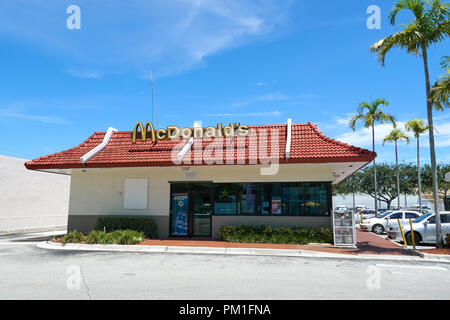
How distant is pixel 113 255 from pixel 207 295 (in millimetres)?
6255

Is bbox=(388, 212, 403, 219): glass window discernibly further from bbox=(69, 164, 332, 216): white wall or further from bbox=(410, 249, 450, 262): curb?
bbox=(410, 249, 450, 262): curb

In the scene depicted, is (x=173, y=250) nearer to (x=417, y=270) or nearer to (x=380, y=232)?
(x=417, y=270)

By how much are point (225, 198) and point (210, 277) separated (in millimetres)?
7414

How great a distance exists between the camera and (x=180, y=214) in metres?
15.8

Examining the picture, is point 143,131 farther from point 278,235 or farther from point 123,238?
point 278,235

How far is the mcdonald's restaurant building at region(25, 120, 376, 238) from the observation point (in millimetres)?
14398

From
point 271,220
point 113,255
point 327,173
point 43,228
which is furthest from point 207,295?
point 43,228

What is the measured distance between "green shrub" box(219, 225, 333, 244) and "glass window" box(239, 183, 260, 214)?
3.10 ft

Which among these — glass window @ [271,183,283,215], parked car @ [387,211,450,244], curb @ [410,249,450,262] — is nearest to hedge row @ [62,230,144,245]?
glass window @ [271,183,283,215]

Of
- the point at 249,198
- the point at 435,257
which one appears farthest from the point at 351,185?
the point at 435,257

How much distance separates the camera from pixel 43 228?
73.3 ft

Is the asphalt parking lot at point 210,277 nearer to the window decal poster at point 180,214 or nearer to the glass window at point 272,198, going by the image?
the glass window at point 272,198

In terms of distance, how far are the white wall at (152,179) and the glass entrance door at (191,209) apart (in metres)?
0.36
